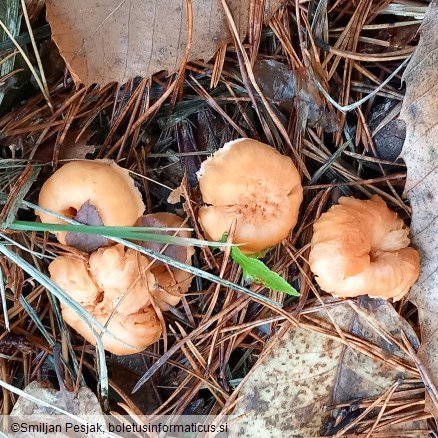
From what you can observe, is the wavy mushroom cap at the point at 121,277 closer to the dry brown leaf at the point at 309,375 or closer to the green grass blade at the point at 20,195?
the green grass blade at the point at 20,195

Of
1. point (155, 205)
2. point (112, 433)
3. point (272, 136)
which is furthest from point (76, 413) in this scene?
point (272, 136)

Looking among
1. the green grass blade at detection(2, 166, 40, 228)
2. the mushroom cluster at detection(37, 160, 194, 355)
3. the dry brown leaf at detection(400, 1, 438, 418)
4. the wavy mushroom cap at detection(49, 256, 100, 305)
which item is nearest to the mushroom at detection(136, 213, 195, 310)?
the mushroom cluster at detection(37, 160, 194, 355)

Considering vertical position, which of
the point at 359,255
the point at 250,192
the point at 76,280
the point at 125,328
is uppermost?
the point at 250,192

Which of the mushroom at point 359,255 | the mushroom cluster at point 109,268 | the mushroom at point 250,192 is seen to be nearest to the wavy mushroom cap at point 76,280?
the mushroom cluster at point 109,268

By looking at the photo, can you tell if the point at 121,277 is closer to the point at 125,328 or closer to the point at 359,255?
the point at 125,328

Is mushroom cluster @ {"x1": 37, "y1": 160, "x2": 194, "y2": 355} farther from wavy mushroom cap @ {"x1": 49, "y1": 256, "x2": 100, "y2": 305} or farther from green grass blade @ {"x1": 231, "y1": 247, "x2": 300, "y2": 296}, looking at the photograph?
green grass blade @ {"x1": 231, "y1": 247, "x2": 300, "y2": 296}

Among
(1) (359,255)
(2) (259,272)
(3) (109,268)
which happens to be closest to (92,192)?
(3) (109,268)

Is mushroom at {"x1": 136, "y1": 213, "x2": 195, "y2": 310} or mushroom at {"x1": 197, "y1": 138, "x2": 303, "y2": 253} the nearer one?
mushroom at {"x1": 197, "y1": 138, "x2": 303, "y2": 253}
